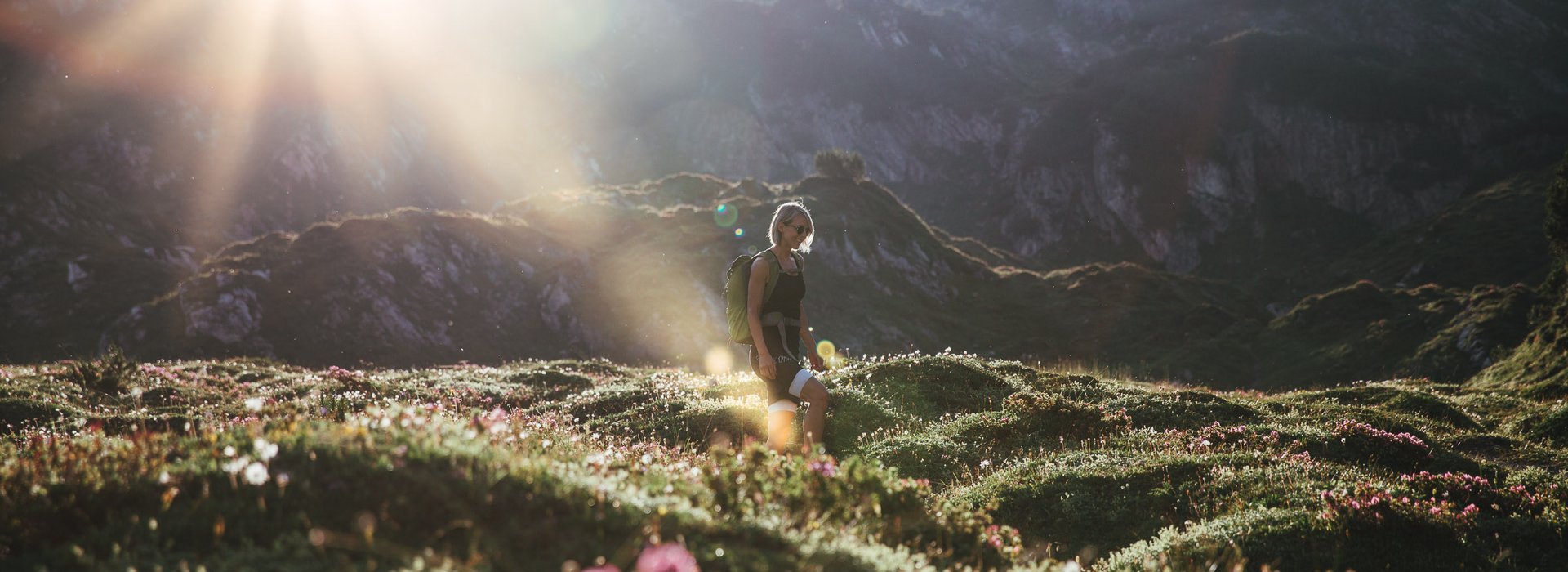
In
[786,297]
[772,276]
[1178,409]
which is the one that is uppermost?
[772,276]

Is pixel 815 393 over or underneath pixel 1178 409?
over

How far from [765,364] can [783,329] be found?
20.8 inches

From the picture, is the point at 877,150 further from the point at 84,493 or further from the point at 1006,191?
the point at 84,493

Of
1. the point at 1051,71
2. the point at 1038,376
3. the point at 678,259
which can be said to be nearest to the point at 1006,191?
the point at 1051,71

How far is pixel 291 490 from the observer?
4.71 meters

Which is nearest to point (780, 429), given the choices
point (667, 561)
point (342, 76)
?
point (667, 561)

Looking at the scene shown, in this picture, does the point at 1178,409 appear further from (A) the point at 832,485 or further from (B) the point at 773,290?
(A) the point at 832,485

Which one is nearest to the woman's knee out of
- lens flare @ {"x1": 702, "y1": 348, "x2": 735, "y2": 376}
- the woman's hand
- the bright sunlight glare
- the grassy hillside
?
the woman's hand

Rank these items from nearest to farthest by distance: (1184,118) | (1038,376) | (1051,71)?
(1038,376), (1184,118), (1051,71)

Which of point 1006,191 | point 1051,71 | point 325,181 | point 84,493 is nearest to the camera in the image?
point 84,493

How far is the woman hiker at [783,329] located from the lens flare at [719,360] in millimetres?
31141

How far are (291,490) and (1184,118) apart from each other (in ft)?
424

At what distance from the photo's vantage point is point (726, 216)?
60.7m

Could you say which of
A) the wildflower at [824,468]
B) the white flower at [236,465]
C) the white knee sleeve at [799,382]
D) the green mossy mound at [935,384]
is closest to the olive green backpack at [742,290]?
the white knee sleeve at [799,382]
